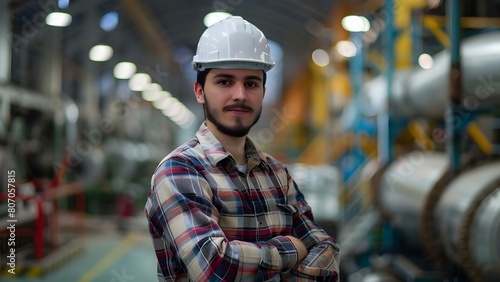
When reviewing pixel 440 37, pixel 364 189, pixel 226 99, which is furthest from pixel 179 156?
pixel 364 189

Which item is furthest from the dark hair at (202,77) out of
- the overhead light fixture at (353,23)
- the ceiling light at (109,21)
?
the overhead light fixture at (353,23)

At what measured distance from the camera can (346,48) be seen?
12047 mm

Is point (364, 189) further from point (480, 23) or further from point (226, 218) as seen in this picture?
point (226, 218)

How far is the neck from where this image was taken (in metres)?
2.20

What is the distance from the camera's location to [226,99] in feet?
6.89

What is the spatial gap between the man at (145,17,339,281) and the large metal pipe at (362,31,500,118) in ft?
11.1

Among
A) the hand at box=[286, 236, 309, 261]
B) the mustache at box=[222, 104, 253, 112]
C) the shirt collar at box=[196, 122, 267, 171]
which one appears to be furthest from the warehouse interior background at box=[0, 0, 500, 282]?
the hand at box=[286, 236, 309, 261]

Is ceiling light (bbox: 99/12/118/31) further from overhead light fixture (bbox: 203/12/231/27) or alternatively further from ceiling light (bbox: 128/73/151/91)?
overhead light fixture (bbox: 203/12/231/27)

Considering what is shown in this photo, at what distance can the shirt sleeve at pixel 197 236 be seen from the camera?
1.91 meters

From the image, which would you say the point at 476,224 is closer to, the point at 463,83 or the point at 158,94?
the point at 463,83

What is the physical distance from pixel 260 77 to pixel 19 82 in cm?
784

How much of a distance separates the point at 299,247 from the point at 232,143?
46 cm

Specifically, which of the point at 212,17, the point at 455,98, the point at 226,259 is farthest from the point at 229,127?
the point at 455,98

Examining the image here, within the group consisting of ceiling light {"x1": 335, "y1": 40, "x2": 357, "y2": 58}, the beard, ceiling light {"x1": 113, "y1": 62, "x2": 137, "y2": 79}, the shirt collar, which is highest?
ceiling light {"x1": 335, "y1": 40, "x2": 357, "y2": 58}
